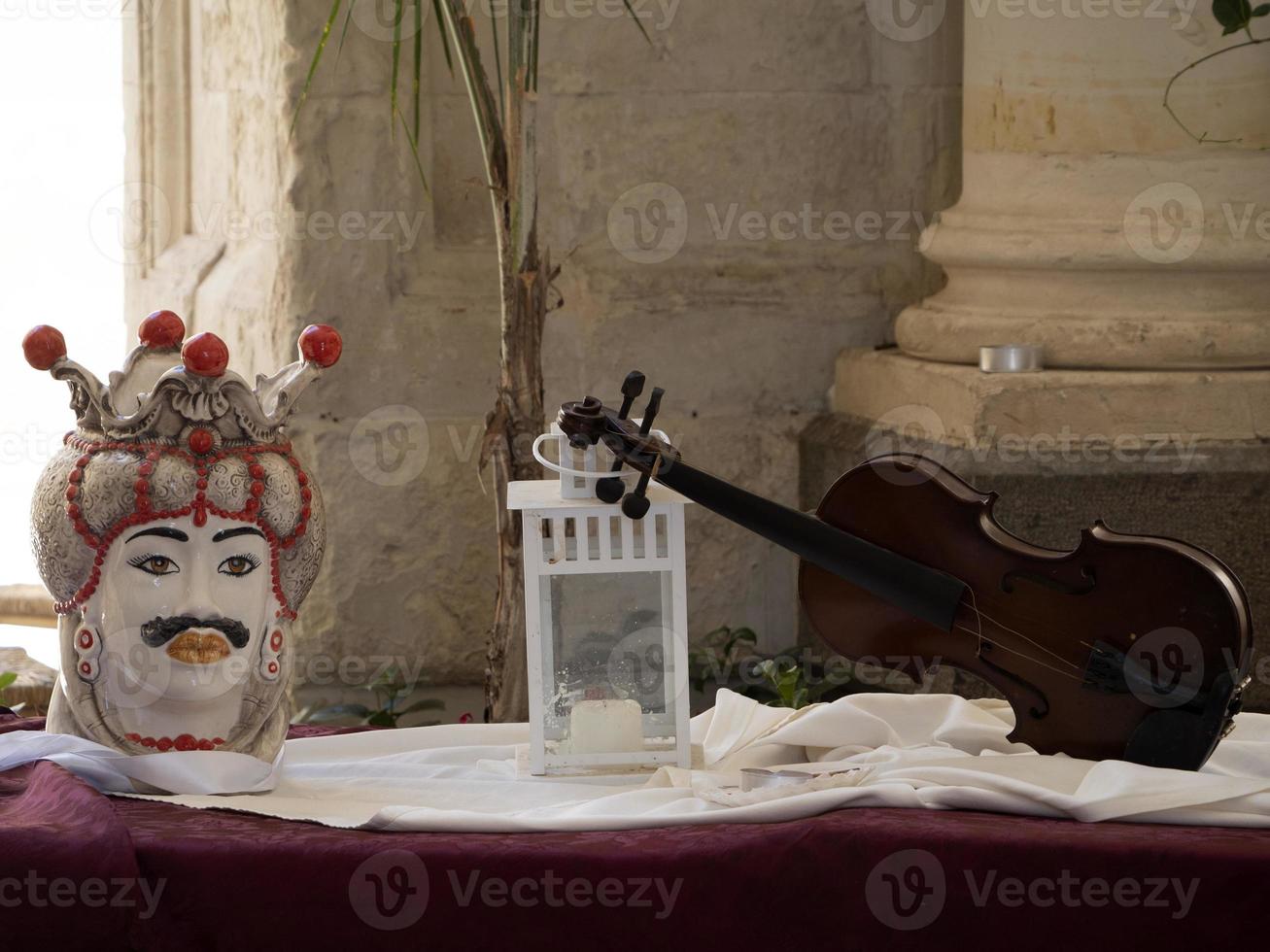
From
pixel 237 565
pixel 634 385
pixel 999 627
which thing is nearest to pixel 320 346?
pixel 237 565

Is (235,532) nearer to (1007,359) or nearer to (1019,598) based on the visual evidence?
(1019,598)

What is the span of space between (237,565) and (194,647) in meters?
0.11

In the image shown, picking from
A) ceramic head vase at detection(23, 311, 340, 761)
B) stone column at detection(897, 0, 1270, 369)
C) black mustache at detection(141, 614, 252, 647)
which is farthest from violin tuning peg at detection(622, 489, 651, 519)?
stone column at detection(897, 0, 1270, 369)

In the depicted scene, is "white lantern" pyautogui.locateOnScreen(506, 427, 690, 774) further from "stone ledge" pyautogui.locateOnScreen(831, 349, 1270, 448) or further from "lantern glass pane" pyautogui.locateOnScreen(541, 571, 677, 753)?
"stone ledge" pyautogui.locateOnScreen(831, 349, 1270, 448)

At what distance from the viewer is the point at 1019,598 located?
1.98 meters

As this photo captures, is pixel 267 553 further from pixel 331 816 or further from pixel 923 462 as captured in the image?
pixel 923 462

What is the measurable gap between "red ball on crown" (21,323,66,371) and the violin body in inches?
38.3

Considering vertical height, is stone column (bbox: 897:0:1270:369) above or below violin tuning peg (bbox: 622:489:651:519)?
above

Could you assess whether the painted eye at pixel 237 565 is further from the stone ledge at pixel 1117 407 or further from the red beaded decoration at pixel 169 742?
the stone ledge at pixel 1117 407

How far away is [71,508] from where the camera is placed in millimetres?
1872

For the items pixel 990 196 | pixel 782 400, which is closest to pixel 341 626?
pixel 782 400

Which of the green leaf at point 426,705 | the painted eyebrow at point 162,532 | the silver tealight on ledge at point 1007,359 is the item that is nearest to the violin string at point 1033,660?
the painted eyebrow at point 162,532

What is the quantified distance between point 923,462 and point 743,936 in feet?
2.20

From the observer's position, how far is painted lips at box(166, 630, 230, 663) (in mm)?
1862
